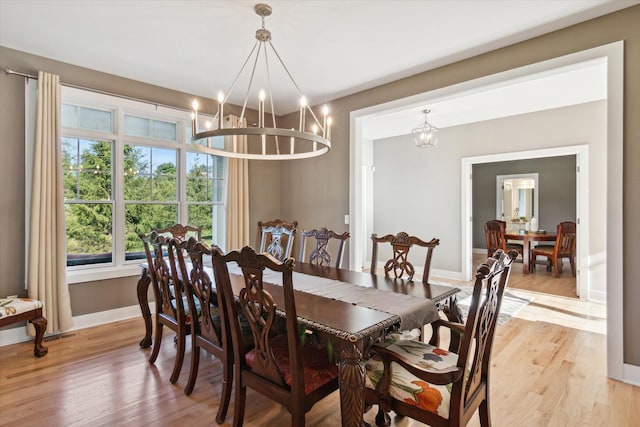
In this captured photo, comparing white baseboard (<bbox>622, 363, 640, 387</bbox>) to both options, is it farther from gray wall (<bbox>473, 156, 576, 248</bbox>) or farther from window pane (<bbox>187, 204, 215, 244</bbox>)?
gray wall (<bbox>473, 156, 576, 248</bbox>)

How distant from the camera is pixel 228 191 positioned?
4.48 m

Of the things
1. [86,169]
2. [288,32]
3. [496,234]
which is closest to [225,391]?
[288,32]

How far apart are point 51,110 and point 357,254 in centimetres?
349

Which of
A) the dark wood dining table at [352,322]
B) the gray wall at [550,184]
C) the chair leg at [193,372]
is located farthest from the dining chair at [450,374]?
the gray wall at [550,184]

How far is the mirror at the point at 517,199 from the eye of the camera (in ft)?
27.9

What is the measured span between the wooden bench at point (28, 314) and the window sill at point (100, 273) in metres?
0.50

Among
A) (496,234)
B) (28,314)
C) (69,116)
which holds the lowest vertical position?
(28,314)

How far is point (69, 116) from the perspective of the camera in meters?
3.47

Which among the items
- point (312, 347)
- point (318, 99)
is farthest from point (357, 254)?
point (312, 347)

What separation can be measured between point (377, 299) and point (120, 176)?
10.6 ft

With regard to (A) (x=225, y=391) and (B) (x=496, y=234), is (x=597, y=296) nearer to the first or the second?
(B) (x=496, y=234)

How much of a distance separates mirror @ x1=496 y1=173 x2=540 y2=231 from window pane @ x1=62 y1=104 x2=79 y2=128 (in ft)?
30.1

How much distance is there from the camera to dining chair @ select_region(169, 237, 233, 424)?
195cm

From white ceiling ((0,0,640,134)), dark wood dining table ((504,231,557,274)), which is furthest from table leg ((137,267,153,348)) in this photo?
dark wood dining table ((504,231,557,274))
